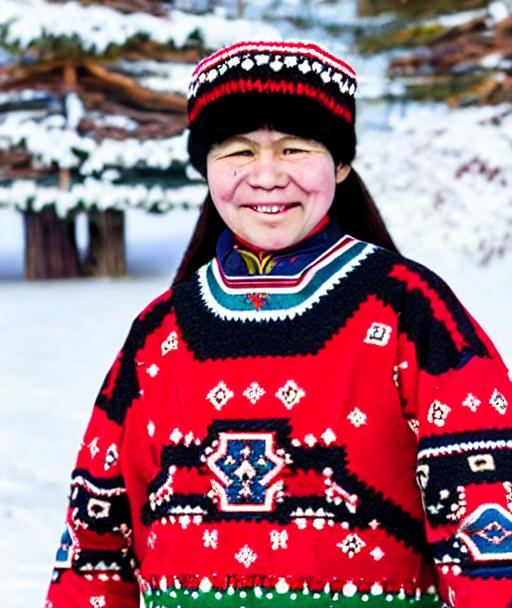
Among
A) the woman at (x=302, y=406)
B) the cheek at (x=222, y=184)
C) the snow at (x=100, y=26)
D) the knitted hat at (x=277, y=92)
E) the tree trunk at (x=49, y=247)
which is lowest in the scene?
the tree trunk at (x=49, y=247)

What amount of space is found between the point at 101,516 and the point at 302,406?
1.67 ft

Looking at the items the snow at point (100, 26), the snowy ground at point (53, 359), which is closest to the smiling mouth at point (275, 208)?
the snowy ground at point (53, 359)

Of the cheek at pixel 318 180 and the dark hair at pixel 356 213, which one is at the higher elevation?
the cheek at pixel 318 180

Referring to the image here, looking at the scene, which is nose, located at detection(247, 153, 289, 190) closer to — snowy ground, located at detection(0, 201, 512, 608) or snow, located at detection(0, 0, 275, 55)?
snowy ground, located at detection(0, 201, 512, 608)

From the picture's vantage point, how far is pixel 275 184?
213 centimetres

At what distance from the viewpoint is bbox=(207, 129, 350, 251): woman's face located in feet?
7.00

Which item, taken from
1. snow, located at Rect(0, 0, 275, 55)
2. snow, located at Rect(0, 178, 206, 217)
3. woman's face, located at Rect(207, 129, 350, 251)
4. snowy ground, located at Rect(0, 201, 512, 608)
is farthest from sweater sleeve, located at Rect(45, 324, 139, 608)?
snow, located at Rect(0, 178, 206, 217)

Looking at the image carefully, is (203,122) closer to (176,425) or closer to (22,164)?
(176,425)

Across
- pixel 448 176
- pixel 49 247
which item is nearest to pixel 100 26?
pixel 49 247

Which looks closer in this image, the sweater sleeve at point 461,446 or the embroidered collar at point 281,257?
the sweater sleeve at point 461,446

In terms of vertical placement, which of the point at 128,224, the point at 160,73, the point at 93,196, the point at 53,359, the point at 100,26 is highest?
the point at 100,26

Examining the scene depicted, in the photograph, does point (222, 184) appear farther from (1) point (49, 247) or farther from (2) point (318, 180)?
Answer: (1) point (49, 247)

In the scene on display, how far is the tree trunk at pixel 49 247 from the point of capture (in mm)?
12617

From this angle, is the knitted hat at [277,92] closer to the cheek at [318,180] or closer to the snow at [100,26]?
the cheek at [318,180]
